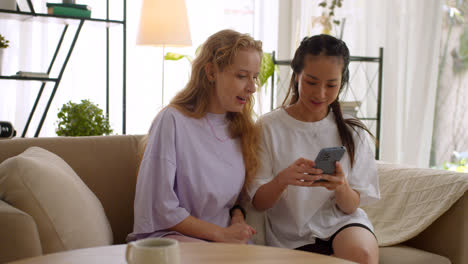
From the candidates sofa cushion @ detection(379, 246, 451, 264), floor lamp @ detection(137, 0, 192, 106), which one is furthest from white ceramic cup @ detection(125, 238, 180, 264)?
floor lamp @ detection(137, 0, 192, 106)

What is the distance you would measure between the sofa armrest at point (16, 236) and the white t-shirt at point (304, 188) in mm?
739

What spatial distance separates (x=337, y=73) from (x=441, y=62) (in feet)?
5.73

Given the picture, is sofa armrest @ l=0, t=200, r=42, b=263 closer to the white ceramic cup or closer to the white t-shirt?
the white ceramic cup

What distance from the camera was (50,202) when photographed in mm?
1178

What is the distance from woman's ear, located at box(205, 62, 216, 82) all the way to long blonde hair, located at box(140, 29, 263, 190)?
0.01 meters

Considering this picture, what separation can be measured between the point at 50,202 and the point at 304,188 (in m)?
0.81

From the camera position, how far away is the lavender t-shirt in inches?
56.3

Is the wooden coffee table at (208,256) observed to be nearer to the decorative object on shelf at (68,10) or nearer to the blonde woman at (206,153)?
the blonde woman at (206,153)

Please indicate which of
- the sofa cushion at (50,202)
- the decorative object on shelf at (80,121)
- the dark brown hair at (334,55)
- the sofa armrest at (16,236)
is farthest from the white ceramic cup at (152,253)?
the decorative object on shelf at (80,121)

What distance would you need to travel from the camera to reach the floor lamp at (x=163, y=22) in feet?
9.64

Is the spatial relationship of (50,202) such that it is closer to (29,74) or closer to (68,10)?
(29,74)

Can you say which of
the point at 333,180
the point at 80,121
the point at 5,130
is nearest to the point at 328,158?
the point at 333,180

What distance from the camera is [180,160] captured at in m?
1.50

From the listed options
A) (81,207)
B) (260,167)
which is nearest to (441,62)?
(260,167)
